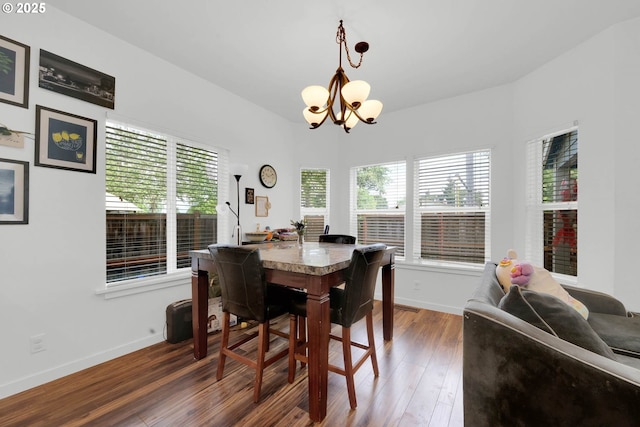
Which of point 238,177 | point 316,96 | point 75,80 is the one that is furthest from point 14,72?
point 316,96

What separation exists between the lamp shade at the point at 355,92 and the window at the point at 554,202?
88.4 inches

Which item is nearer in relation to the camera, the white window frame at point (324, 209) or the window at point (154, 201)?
the window at point (154, 201)

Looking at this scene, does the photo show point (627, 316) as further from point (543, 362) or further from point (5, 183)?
point (5, 183)

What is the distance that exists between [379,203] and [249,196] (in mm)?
1894

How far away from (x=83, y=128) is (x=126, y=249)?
1.05 meters

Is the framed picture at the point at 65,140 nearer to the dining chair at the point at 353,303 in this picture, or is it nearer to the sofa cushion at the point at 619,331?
the dining chair at the point at 353,303

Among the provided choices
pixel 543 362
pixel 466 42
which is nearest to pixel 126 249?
pixel 543 362

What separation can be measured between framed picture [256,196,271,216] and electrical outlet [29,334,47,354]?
2.25 metres

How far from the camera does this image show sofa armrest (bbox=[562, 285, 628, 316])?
168cm

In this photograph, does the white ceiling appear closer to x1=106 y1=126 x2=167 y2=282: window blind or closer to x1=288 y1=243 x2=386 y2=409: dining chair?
x1=106 y1=126 x2=167 y2=282: window blind

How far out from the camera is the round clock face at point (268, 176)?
372 cm

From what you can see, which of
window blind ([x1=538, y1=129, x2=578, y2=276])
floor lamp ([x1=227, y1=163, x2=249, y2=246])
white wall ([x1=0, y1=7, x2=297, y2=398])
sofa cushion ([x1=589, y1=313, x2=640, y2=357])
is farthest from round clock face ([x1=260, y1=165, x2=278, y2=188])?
sofa cushion ([x1=589, y1=313, x2=640, y2=357])

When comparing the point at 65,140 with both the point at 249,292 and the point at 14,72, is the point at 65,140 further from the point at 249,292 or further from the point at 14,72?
the point at 249,292

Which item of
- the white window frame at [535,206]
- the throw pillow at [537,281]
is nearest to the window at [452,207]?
the white window frame at [535,206]
